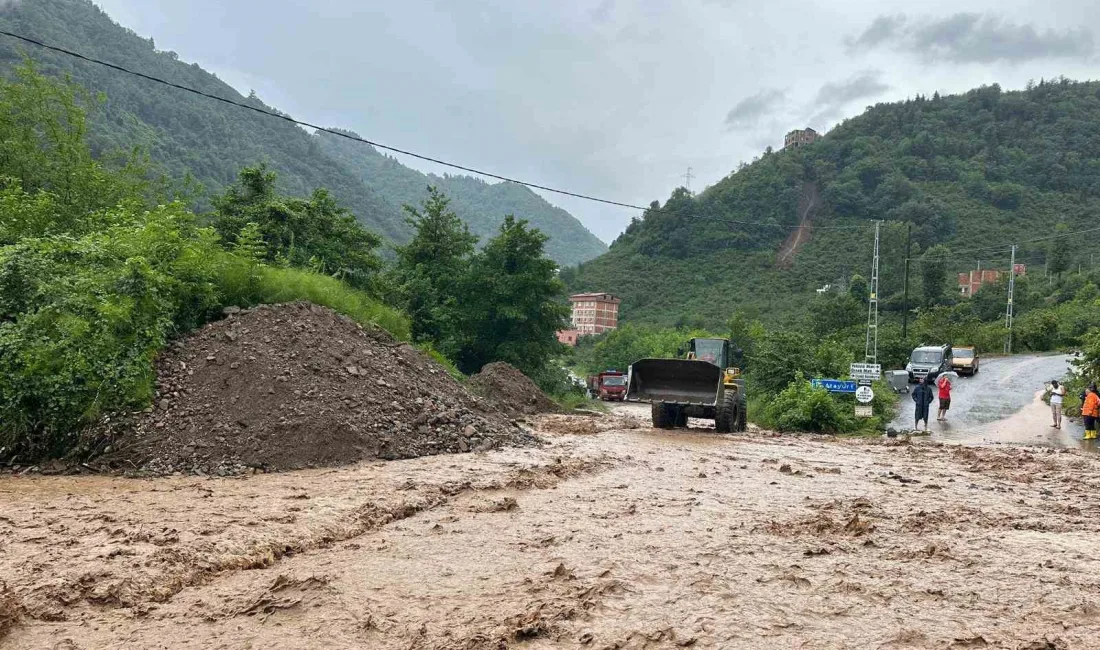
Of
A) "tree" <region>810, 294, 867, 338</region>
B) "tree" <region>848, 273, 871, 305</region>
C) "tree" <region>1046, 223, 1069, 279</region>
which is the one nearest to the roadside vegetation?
"tree" <region>810, 294, 867, 338</region>

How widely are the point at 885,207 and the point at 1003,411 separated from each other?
2598 inches

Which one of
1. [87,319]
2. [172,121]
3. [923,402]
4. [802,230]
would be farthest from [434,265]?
[172,121]

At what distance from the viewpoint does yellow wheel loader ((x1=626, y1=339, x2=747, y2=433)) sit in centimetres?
1848

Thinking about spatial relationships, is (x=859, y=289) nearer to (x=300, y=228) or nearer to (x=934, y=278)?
(x=934, y=278)

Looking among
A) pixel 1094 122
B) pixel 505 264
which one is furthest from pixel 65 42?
pixel 1094 122

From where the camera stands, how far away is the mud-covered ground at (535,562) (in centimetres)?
463

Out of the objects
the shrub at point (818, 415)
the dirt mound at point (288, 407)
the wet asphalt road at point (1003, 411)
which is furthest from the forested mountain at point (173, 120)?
the dirt mound at point (288, 407)

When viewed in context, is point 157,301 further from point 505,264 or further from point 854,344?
point 854,344

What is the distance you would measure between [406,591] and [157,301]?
8825 millimetres

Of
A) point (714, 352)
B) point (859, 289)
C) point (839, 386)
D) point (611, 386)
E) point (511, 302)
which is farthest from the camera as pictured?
point (859, 289)

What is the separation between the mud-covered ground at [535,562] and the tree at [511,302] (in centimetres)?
1801

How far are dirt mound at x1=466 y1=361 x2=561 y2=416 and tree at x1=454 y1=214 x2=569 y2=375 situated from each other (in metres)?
4.42

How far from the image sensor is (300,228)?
23.0m

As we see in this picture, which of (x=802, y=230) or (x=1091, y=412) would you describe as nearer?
(x=1091, y=412)
